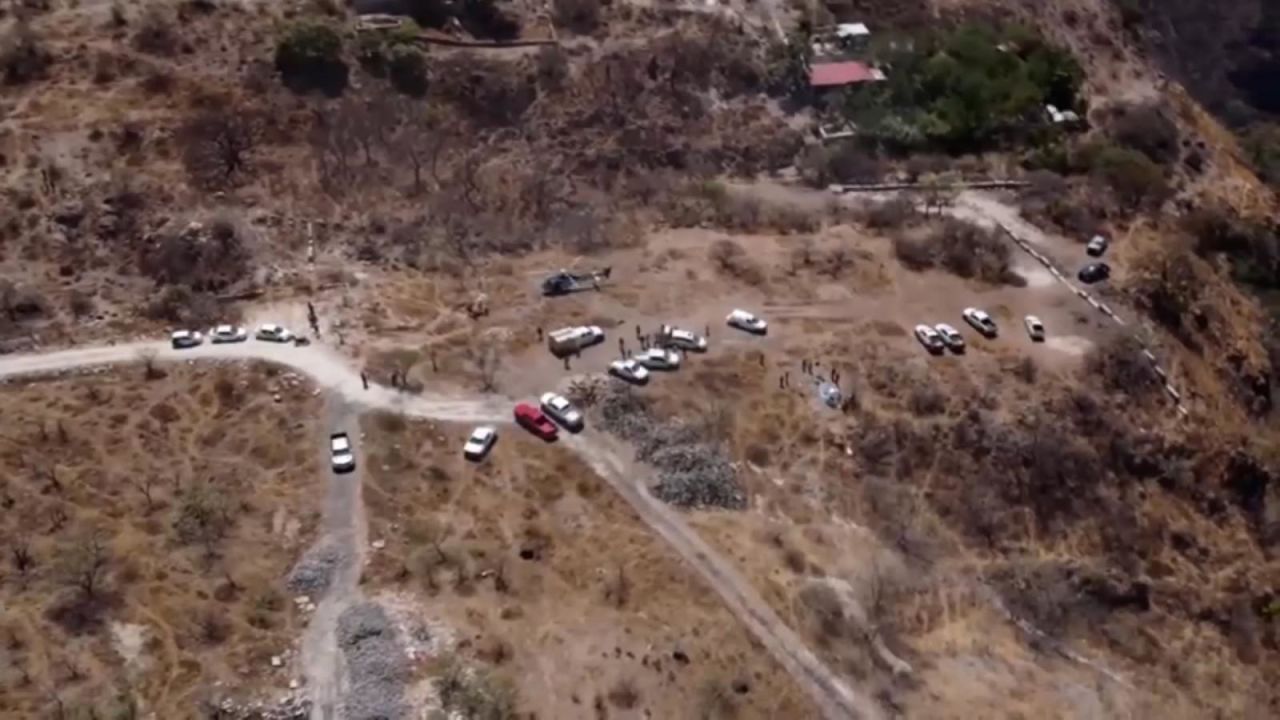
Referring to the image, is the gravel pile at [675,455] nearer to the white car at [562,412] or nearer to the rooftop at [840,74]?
the white car at [562,412]

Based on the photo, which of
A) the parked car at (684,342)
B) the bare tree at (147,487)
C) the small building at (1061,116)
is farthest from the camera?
the small building at (1061,116)

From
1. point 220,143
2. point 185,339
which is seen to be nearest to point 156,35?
point 220,143

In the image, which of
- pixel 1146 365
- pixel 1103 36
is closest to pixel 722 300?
pixel 1146 365

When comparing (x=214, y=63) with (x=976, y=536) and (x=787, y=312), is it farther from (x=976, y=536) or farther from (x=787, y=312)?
(x=976, y=536)

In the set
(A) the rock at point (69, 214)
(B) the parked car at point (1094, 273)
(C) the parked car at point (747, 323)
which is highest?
(A) the rock at point (69, 214)

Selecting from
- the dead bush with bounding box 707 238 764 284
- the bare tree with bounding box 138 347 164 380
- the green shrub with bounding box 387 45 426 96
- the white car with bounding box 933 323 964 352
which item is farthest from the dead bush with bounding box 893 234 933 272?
the bare tree with bounding box 138 347 164 380

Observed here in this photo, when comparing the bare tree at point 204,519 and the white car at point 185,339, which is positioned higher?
the bare tree at point 204,519

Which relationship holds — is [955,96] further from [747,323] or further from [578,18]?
[747,323]

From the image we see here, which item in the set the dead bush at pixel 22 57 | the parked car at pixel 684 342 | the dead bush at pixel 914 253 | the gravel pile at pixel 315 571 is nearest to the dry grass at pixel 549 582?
the gravel pile at pixel 315 571
